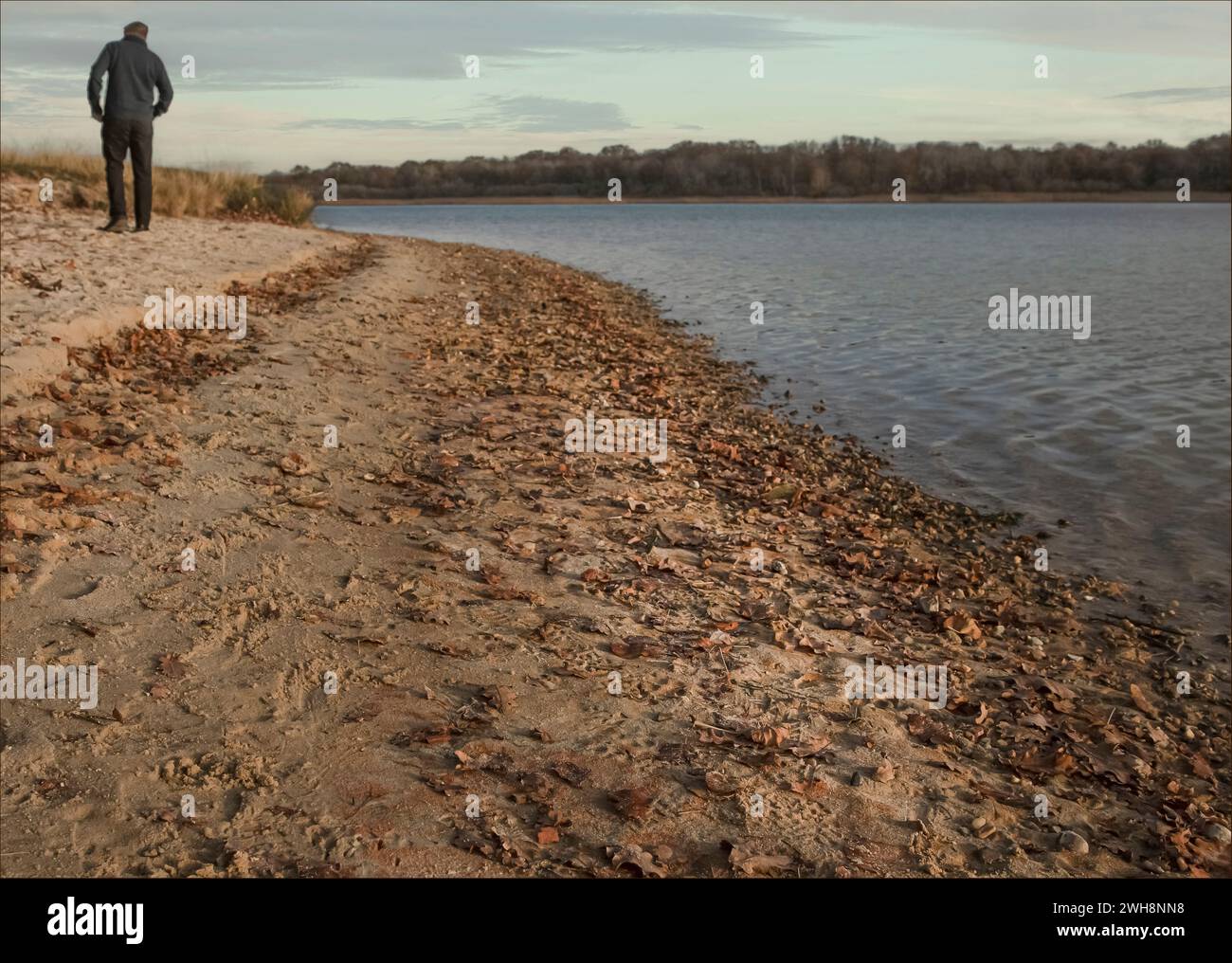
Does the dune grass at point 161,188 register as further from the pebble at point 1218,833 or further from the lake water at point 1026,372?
the pebble at point 1218,833

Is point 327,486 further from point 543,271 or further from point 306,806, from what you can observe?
point 543,271

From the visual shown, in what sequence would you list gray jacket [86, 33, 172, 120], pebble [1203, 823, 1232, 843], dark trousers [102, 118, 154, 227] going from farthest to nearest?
dark trousers [102, 118, 154, 227], gray jacket [86, 33, 172, 120], pebble [1203, 823, 1232, 843]

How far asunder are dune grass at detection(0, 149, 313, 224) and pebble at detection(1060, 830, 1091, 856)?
20413 mm

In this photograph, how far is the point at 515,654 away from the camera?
548 centimetres

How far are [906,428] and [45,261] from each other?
11.1 metres

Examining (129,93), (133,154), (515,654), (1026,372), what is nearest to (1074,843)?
(515,654)

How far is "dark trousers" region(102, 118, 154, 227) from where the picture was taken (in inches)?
600

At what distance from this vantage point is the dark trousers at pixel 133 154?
1525cm

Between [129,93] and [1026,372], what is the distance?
1473 centimetres

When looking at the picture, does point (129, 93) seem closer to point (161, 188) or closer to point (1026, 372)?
point (161, 188)

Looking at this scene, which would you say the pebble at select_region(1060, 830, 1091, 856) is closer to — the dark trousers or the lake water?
the lake water

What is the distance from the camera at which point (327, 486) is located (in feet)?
25.0

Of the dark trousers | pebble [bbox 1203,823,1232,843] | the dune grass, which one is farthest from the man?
pebble [bbox 1203,823,1232,843]

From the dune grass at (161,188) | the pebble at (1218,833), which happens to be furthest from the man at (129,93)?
the pebble at (1218,833)
